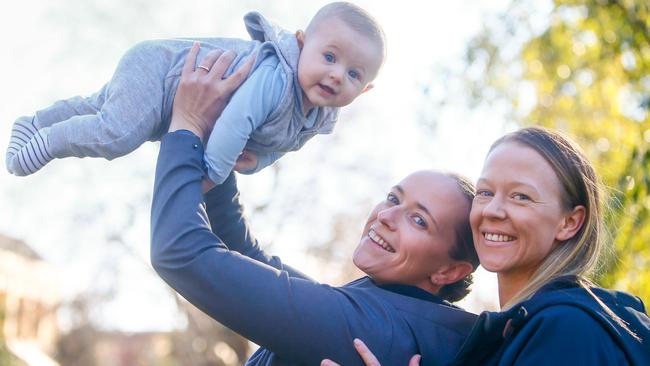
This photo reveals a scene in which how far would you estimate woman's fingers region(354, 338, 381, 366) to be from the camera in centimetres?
295

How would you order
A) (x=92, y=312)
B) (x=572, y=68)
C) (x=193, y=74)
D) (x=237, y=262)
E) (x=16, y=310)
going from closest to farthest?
(x=237, y=262) → (x=193, y=74) → (x=572, y=68) → (x=92, y=312) → (x=16, y=310)

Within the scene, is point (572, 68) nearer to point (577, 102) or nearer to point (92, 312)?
point (577, 102)

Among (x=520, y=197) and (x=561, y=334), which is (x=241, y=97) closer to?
(x=520, y=197)

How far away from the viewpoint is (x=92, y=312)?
84.9 ft

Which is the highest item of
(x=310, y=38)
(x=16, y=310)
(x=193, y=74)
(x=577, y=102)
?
(x=310, y=38)

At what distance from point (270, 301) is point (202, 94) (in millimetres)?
686

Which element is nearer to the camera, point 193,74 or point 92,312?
point 193,74

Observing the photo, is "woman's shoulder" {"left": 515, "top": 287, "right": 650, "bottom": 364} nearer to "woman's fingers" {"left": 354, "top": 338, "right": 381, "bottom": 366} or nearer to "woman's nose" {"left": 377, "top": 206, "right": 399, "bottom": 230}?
"woman's fingers" {"left": 354, "top": 338, "right": 381, "bottom": 366}

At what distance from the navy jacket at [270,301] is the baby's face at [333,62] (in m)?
0.41

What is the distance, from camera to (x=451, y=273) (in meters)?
3.41

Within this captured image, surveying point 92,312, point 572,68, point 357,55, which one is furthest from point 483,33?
point 92,312

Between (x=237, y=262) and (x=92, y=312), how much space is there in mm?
23824

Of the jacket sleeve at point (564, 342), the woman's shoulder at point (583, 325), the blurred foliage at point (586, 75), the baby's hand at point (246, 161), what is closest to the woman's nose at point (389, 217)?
the baby's hand at point (246, 161)

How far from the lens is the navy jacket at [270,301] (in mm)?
2898
